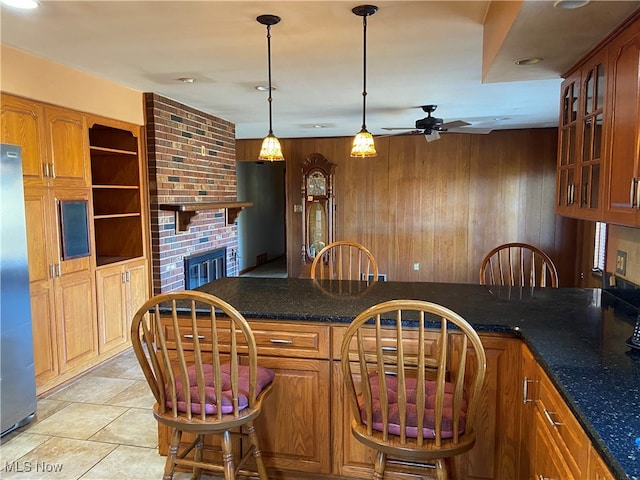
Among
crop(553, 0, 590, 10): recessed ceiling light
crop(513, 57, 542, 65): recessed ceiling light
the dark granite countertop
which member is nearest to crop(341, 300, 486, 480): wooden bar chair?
the dark granite countertop

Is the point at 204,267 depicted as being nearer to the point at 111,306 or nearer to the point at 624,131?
the point at 111,306

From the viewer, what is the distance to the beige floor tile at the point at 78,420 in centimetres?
265

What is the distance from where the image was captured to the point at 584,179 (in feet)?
6.85

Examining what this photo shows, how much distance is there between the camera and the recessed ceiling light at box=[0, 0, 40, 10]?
2.09m

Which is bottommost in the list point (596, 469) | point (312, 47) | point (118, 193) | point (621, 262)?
point (596, 469)

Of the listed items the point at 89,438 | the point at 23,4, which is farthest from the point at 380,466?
the point at 23,4

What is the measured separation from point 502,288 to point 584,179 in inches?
30.7

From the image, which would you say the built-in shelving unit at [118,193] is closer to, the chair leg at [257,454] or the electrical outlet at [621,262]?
the chair leg at [257,454]

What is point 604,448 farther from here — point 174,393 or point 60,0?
point 60,0

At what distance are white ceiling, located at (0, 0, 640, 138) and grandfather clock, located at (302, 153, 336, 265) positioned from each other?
2202 millimetres

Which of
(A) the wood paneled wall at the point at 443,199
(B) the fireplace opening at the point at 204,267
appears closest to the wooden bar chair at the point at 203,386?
(B) the fireplace opening at the point at 204,267

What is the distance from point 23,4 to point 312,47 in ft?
4.89

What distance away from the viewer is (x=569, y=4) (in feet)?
4.90

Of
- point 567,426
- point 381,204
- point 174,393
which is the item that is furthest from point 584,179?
point 381,204
